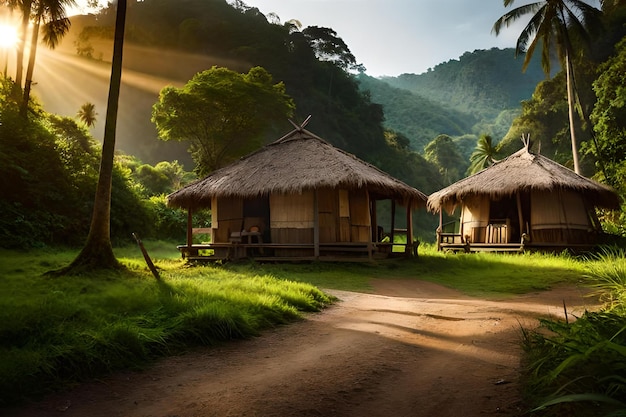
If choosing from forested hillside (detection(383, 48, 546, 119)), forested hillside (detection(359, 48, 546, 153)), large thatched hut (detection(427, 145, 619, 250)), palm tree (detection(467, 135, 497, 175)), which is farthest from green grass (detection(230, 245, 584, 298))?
forested hillside (detection(383, 48, 546, 119))

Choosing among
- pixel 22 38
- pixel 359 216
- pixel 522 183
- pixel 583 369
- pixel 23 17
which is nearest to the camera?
pixel 583 369

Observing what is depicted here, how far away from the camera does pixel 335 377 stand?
12.2 ft

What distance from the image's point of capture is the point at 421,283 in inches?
459

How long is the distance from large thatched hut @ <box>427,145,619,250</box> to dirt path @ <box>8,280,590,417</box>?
38.8ft

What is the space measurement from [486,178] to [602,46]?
21.2 meters

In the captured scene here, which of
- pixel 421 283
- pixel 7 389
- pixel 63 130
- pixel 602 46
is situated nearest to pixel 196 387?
pixel 7 389

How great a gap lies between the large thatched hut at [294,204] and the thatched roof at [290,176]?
1.2 inches

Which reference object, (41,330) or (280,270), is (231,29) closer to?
(280,270)

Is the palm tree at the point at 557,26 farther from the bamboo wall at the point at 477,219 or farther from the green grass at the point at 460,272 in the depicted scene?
the green grass at the point at 460,272

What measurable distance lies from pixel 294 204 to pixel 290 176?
1.02 metres

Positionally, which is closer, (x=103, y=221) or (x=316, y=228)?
(x=103, y=221)

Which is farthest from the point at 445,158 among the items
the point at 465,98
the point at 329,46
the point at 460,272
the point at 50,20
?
the point at 50,20

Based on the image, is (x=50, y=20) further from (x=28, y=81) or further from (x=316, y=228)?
(x=316, y=228)

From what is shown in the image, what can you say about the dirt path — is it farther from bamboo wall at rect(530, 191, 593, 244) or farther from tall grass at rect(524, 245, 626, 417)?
bamboo wall at rect(530, 191, 593, 244)
